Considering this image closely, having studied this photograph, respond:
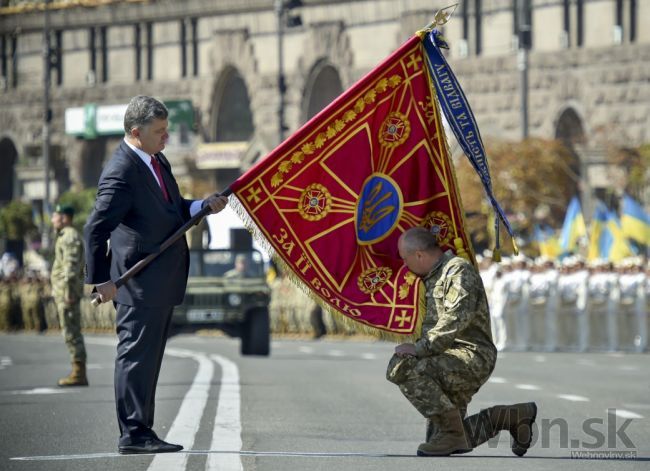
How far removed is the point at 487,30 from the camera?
197 feet

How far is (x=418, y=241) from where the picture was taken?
11.3 metres

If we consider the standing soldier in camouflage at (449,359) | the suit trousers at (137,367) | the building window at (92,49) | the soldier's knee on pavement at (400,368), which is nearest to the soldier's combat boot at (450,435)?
the standing soldier in camouflage at (449,359)

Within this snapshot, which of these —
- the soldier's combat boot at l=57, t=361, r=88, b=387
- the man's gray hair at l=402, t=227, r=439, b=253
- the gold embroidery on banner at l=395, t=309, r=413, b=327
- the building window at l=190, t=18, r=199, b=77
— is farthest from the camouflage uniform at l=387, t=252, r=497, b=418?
the building window at l=190, t=18, r=199, b=77

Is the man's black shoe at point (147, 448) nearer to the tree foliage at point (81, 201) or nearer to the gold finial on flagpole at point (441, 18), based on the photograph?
the gold finial on flagpole at point (441, 18)

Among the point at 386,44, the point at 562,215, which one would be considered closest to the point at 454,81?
the point at 562,215

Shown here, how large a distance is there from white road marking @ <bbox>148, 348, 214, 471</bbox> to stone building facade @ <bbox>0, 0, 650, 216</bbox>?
21.6 metres

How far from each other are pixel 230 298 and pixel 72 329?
436 inches

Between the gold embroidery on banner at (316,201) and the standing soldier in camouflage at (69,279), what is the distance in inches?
293

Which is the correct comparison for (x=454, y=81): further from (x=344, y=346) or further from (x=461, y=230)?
(x=344, y=346)

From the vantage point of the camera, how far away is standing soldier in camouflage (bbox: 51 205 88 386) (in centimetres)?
1934

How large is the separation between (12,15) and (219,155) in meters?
15.6

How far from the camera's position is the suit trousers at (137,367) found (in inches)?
451

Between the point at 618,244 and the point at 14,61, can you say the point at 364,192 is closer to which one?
the point at 618,244

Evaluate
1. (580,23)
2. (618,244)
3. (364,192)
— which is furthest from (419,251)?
(580,23)
